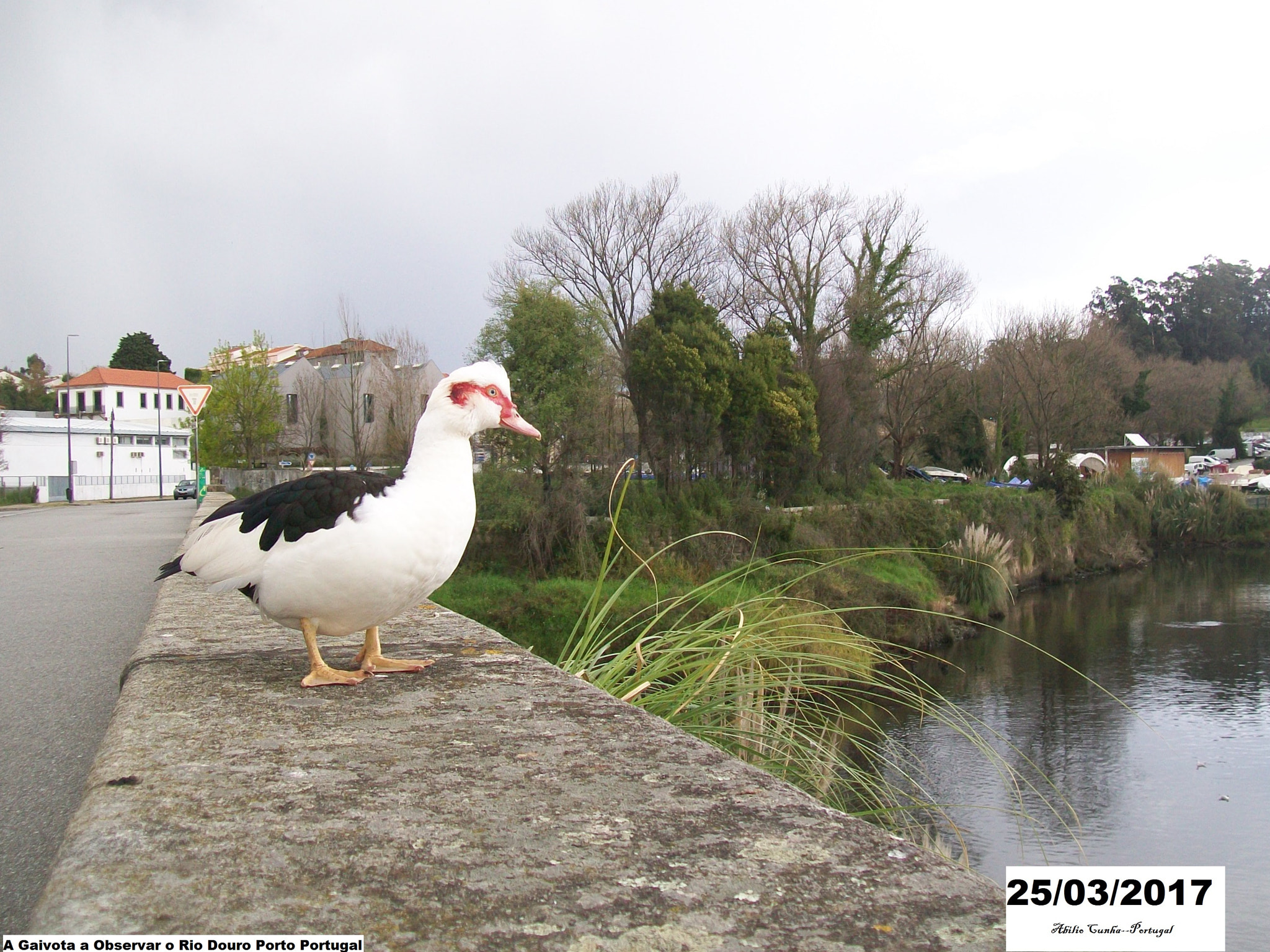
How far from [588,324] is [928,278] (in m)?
20.1

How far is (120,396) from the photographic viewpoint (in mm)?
72125

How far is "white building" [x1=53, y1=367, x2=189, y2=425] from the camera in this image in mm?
70688

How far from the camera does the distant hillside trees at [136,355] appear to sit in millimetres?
85562

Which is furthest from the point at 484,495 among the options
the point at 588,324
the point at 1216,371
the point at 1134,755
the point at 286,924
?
the point at 1216,371

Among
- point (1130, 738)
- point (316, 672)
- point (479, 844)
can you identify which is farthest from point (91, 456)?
point (479, 844)

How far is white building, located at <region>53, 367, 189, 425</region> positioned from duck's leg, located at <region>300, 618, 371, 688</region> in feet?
243

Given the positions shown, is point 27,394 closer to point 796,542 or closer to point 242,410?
point 242,410

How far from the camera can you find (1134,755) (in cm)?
1620

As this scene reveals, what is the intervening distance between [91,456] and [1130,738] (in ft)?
201

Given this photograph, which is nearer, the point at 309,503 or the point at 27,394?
the point at 309,503

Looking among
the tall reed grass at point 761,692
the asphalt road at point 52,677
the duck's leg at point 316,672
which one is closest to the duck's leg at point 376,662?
the duck's leg at point 316,672

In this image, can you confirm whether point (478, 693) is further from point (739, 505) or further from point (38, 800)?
point (739, 505)

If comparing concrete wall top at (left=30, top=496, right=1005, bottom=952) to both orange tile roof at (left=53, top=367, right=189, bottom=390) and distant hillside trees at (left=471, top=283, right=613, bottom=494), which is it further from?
orange tile roof at (left=53, top=367, right=189, bottom=390)
